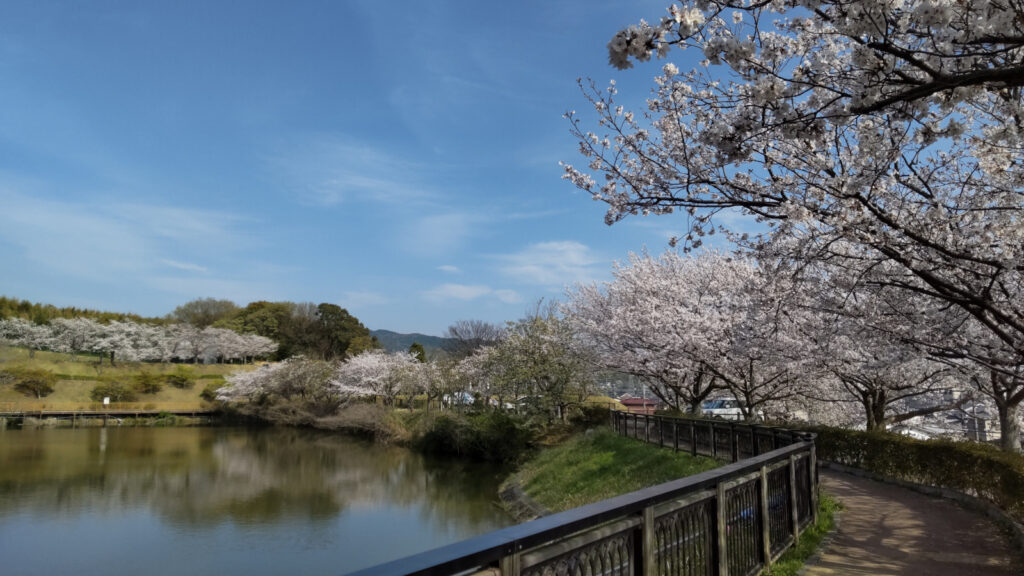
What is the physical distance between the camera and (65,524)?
56.6 ft

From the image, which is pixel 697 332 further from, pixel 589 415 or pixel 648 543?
pixel 648 543

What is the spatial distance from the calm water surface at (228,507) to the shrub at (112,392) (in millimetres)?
17314

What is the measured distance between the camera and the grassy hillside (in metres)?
48.7

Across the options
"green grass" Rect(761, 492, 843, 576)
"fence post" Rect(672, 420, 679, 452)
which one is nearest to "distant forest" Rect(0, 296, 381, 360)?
"fence post" Rect(672, 420, 679, 452)

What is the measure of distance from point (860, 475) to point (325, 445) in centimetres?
3086

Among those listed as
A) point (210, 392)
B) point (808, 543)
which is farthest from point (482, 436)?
point (210, 392)

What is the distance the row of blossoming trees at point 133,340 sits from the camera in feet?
202

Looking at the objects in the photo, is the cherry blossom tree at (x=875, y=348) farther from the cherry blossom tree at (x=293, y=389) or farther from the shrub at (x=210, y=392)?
the shrub at (x=210, y=392)

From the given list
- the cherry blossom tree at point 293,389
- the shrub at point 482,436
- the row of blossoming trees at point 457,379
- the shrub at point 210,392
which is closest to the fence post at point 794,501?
the row of blossoming trees at point 457,379

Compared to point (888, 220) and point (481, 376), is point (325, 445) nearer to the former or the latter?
point (481, 376)

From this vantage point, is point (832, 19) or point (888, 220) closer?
point (832, 19)

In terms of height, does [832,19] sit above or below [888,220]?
above

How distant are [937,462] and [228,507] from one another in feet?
65.8

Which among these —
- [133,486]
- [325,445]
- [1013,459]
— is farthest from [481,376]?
[1013,459]
